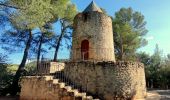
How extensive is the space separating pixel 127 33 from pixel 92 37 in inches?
360

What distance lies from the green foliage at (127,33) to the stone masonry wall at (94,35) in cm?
762

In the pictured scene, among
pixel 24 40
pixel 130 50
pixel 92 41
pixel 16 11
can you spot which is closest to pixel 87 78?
pixel 92 41

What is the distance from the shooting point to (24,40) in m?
20.9

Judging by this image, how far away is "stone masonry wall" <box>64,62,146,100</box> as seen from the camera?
13.8 metres

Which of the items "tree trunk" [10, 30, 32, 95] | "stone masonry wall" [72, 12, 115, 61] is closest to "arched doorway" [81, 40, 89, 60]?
"stone masonry wall" [72, 12, 115, 61]

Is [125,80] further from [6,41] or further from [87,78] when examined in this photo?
[6,41]

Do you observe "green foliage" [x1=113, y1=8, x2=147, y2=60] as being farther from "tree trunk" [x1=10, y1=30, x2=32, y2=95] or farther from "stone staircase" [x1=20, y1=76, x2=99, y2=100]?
"stone staircase" [x1=20, y1=76, x2=99, y2=100]

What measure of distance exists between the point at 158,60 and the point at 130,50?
11.5 m

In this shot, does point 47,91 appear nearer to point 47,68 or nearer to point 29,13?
point 47,68

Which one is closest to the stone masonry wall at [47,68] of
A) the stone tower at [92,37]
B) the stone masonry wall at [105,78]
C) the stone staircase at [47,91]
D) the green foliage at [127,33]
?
the stone masonry wall at [105,78]

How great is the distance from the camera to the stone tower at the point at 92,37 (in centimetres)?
1753

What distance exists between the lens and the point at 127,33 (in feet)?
84.7

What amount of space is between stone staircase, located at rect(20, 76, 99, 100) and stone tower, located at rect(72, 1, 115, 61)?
4.86m

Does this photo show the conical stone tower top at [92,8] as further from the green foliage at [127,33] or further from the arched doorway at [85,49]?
the green foliage at [127,33]
